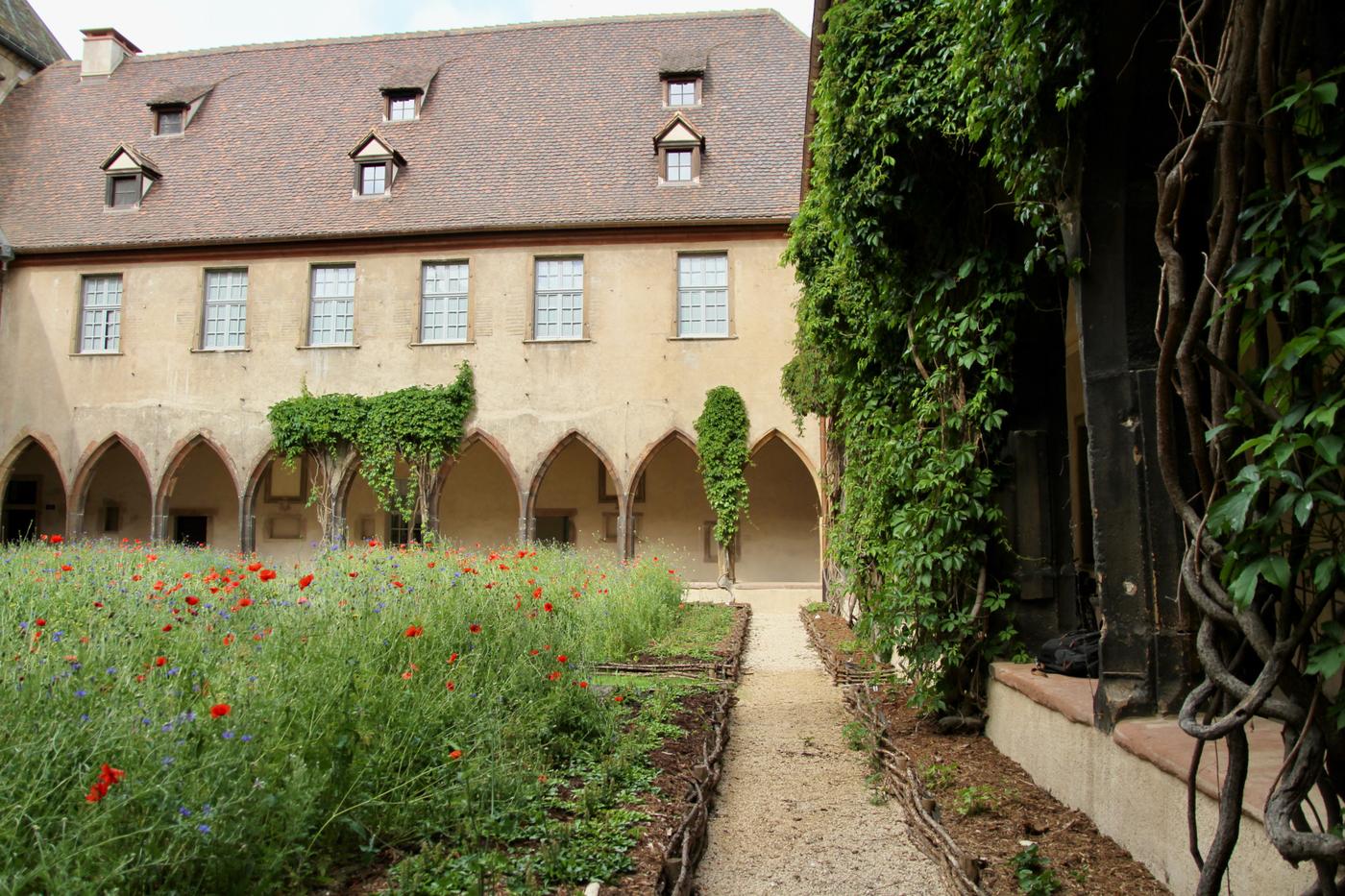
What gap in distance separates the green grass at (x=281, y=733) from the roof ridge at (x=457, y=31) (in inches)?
687

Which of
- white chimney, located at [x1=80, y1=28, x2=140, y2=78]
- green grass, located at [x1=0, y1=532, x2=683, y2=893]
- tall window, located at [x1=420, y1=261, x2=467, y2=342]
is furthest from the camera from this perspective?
white chimney, located at [x1=80, y1=28, x2=140, y2=78]

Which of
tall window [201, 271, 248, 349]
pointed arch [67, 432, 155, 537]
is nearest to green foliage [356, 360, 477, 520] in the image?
tall window [201, 271, 248, 349]

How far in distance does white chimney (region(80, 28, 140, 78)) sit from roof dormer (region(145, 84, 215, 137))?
250 centimetres

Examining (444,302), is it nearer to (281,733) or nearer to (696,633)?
(696,633)

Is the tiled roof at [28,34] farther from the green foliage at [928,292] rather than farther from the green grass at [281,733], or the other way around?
the green foliage at [928,292]

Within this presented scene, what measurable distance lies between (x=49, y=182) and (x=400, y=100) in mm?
6817

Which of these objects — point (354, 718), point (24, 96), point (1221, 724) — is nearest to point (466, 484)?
point (24, 96)

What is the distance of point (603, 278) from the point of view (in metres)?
16.3

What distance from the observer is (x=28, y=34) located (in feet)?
71.3

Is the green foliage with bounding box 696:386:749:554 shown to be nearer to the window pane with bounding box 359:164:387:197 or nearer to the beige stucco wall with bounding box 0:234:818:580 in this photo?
the beige stucco wall with bounding box 0:234:818:580

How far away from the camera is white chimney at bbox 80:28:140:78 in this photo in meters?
20.8

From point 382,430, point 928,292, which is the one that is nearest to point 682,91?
point 382,430

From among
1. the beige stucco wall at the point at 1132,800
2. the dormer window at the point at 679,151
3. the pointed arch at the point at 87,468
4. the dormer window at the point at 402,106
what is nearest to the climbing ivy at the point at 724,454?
the dormer window at the point at 679,151

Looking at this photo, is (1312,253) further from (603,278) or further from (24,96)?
(24,96)
